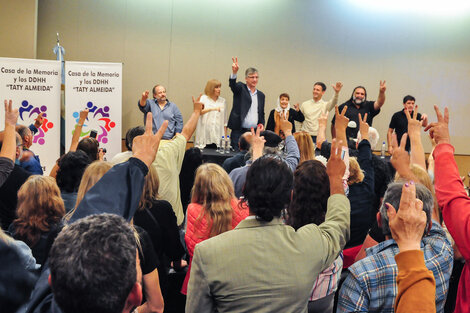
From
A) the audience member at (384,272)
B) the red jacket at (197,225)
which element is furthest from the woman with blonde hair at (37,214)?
the audience member at (384,272)

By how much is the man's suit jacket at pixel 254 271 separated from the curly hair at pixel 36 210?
1.13 m

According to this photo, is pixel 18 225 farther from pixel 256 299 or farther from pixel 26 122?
pixel 26 122

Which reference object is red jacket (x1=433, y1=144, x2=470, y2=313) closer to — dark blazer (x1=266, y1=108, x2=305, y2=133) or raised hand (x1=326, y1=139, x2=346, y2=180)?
raised hand (x1=326, y1=139, x2=346, y2=180)

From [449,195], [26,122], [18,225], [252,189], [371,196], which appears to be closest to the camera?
[449,195]

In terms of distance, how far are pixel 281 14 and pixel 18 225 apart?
7.37 metres

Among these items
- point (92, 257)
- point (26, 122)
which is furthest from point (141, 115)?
point (92, 257)

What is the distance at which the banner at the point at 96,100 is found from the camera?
718 cm

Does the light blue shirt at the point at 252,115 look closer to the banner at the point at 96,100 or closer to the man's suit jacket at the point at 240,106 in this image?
the man's suit jacket at the point at 240,106

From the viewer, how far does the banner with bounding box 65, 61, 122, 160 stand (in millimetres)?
7176

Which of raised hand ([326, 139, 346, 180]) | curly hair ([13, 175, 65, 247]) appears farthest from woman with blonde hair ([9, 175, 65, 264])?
raised hand ([326, 139, 346, 180])

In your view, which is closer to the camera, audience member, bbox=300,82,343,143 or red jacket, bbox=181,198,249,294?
red jacket, bbox=181,198,249,294

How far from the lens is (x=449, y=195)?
4.94 feet

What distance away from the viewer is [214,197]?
2582 mm

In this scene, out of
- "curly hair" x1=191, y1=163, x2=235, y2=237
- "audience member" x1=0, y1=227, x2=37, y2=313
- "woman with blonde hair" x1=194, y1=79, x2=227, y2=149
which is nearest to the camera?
"audience member" x1=0, y1=227, x2=37, y2=313
